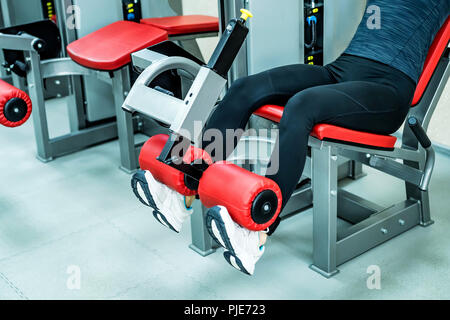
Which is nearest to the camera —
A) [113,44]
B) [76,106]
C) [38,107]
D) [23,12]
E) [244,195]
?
[244,195]

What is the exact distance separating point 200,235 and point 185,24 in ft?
4.55

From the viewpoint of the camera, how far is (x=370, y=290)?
7.34 ft

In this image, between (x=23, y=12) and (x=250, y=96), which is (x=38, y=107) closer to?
(x=250, y=96)

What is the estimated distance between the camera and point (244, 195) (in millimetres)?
1814

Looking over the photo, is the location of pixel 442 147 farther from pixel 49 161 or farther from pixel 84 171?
pixel 49 161

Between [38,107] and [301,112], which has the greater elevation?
[301,112]

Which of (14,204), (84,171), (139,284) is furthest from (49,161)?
(139,284)

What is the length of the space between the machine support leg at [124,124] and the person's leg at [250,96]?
3.95 feet

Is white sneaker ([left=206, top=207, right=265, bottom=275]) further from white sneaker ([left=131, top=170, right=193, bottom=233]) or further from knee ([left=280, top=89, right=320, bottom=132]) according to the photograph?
knee ([left=280, top=89, right=320, bottom=132])

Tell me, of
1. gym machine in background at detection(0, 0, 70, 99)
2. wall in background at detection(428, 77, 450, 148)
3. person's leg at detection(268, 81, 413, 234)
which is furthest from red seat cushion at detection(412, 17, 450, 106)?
gym machine in background at detection(0, 0, 70, 99)

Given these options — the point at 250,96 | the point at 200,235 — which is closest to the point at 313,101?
the point at 250,96

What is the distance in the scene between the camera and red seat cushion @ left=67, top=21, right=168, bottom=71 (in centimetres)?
304

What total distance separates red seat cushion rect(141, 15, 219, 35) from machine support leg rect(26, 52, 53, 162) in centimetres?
68

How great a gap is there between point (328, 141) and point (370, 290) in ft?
2.01
